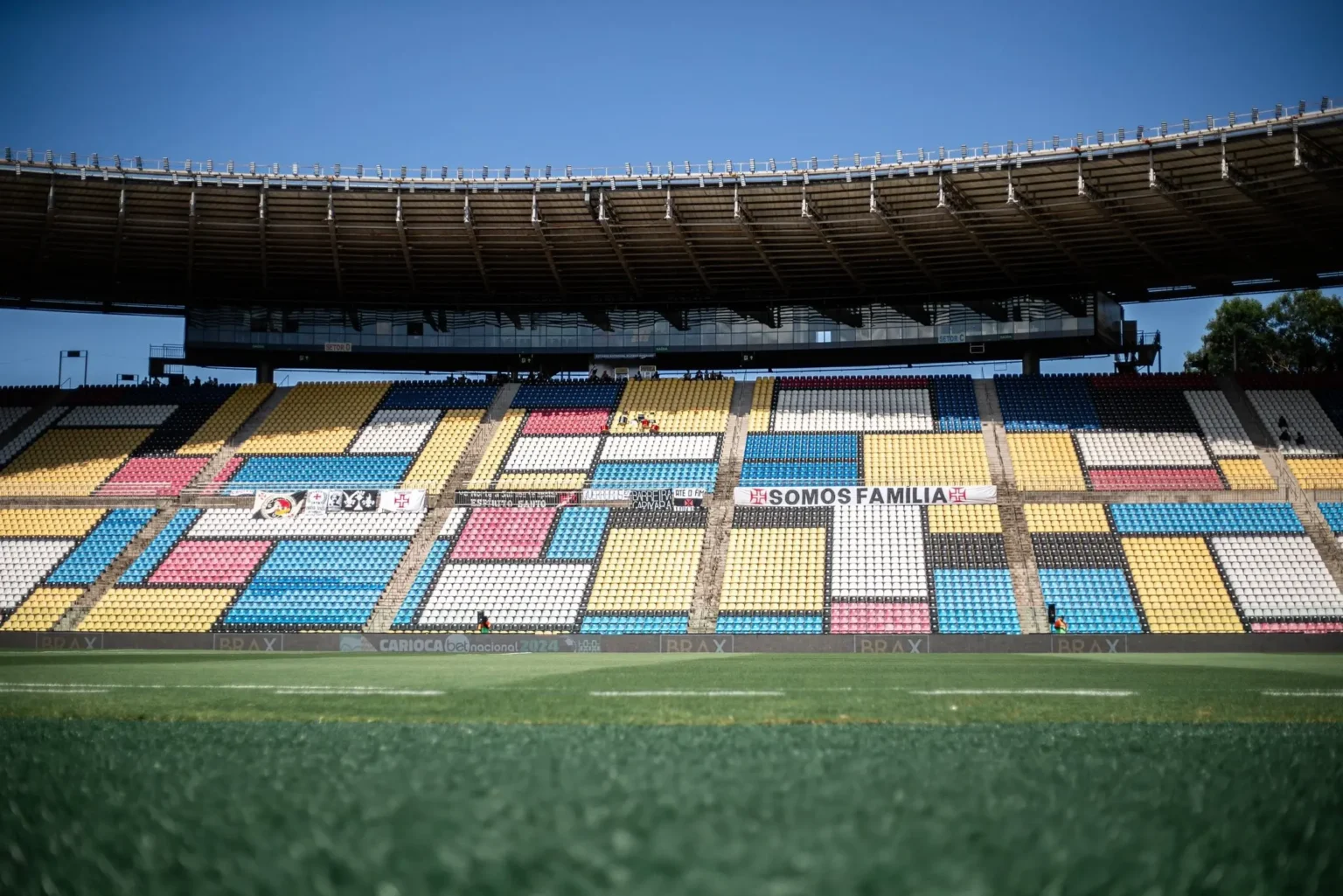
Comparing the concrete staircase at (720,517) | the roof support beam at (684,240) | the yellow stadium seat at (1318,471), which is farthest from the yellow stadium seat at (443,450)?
the yellow stadium seat at (1318,471)

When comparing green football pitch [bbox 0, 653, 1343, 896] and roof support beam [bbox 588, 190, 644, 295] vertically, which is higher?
roof support beam [bbox 588, 190, 644, 295]

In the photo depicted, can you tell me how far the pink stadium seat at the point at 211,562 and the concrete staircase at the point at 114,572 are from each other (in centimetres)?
138

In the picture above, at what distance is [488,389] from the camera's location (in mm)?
49625

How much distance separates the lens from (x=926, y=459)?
134 ft

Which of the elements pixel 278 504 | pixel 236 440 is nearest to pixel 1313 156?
pixel 278 504

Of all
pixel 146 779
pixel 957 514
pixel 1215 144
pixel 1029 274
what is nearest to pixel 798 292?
pixel 1029 274

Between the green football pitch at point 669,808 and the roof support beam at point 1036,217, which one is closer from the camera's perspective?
the green football pitch at point 669,808

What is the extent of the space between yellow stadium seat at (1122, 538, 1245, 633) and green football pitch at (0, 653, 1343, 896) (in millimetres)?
25656

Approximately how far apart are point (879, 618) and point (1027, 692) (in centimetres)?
1984

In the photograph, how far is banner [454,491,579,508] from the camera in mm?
40531

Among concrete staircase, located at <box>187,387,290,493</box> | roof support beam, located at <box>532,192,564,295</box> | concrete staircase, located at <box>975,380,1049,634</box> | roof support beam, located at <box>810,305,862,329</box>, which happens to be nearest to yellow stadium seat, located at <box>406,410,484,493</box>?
roof support beam, located at <box>532,192,564,295</box>

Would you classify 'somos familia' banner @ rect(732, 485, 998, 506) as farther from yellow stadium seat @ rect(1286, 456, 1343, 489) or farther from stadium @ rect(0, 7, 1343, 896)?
yellow stadium seat @ rect(1286, 456, 1343, 489)

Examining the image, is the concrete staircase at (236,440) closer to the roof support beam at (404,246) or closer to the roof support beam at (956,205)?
the roof support beam at (404,246)

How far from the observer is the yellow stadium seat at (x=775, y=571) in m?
34.2
